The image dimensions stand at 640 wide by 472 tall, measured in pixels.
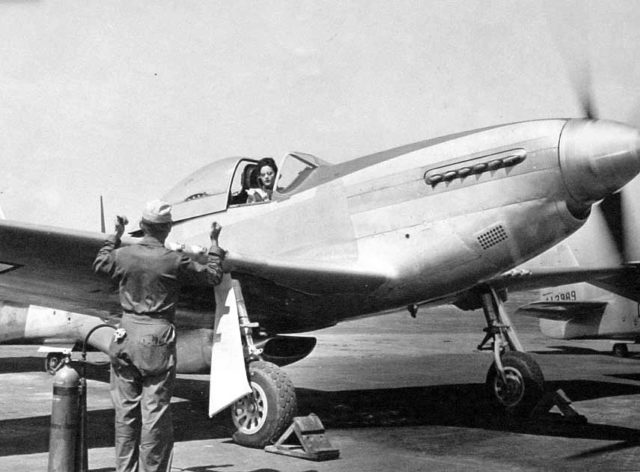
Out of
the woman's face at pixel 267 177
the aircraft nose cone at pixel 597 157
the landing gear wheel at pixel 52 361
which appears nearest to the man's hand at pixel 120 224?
the woman's face at pixel 267 177

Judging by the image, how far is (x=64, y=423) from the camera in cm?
366

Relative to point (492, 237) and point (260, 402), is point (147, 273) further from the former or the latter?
point (492, 237)

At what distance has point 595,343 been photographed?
20625mm

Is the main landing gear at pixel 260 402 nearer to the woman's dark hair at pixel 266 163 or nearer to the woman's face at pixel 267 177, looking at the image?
the woman's face at pixel 267 177

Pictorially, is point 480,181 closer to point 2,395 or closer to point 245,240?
point 245,240

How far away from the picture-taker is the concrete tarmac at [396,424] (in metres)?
4.66

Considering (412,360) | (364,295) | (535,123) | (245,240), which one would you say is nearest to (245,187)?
(245,240)

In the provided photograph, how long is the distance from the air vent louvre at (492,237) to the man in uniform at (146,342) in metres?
2.78

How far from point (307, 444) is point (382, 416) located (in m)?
2.12

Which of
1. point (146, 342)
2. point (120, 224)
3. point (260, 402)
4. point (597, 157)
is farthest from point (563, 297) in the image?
point (146, 342)

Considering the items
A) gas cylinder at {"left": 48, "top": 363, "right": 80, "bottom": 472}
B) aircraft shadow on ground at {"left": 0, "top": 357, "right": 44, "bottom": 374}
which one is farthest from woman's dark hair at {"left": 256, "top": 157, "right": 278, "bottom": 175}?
aircraft shadow on ground at {"left": 0, "top": 357, "right": 44, "bottom": 374}

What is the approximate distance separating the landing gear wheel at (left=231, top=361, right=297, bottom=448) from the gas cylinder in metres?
1.76

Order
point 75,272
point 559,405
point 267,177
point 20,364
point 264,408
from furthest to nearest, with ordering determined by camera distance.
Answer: point 20,364 → point 267,177 → point 559,405 → point 75,272 → point 264,408

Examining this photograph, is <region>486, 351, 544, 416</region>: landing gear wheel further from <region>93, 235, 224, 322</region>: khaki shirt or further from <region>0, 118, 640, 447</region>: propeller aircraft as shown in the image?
<region>93, 235, 224, 322</region>: khaki shirt
